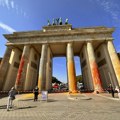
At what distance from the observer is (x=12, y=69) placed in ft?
84.5

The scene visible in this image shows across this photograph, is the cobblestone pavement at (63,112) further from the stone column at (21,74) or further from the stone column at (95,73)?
the stone column at (21,74)

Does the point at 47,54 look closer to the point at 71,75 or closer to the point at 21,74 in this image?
the point at 21,74

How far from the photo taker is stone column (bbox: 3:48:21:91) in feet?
79.6

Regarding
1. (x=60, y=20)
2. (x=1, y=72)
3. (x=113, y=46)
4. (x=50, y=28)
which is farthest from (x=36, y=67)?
(x=113, y=46)

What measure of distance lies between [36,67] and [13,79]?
7.25 meters

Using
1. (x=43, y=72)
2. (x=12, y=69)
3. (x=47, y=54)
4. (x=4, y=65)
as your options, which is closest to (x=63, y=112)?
(x=43, y=72)

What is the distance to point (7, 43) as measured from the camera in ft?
85.2

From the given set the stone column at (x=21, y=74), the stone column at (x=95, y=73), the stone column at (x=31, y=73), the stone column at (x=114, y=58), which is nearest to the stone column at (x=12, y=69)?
the stone column at (x=31, y=73)

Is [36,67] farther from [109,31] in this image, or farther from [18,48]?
[109,31]

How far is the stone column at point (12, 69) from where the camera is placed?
24.3m

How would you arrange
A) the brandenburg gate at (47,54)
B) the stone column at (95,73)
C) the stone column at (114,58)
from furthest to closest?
1. the brandenburg gate at (47,54)
2. the stone column at (114,58)
3. the stone column at (95,73)

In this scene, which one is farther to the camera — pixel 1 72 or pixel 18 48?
pixel 18 48

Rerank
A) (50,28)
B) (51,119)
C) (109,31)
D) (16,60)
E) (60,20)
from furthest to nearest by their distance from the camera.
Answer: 1. (60,20)
2. (50,28)
3. (16,60)
4. (109,31)
5. (51,119)

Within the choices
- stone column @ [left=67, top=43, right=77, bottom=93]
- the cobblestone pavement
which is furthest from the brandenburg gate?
the cobblestone pavement
